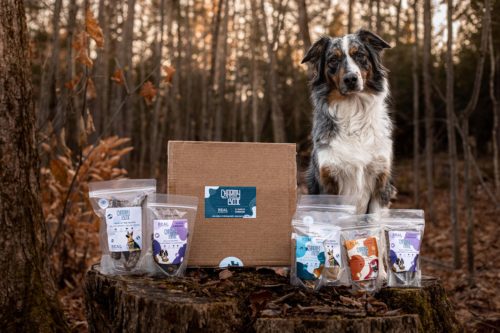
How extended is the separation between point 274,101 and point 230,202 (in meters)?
4.83

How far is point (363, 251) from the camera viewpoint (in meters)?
2.58

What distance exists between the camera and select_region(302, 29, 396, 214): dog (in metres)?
3.07

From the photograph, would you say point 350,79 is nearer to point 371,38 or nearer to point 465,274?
point 371,38

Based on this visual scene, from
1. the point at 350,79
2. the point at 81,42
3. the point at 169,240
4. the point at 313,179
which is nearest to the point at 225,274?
the point at 169,240

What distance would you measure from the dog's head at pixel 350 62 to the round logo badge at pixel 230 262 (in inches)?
46.9

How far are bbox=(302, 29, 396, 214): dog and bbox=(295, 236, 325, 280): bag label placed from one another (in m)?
0.62

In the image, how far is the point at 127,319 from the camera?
239 centimetres

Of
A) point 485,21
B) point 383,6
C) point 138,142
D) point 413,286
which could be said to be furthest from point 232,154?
point 138,142

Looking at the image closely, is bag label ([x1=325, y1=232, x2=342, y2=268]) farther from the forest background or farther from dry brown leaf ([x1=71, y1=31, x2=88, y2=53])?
dry brown leaf ([x1=71, y1=31, x2=88, y2=53])

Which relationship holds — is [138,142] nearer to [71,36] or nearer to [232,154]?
[71,36]

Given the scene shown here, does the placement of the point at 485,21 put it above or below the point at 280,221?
above

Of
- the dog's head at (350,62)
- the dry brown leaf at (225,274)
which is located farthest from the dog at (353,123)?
the dry brown leaf at (225,274)

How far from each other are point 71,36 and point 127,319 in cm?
358

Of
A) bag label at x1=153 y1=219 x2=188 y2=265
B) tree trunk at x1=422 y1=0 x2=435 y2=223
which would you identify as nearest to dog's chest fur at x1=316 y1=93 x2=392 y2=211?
bag label at x1=153 y1=219 x2=188 y2=265
